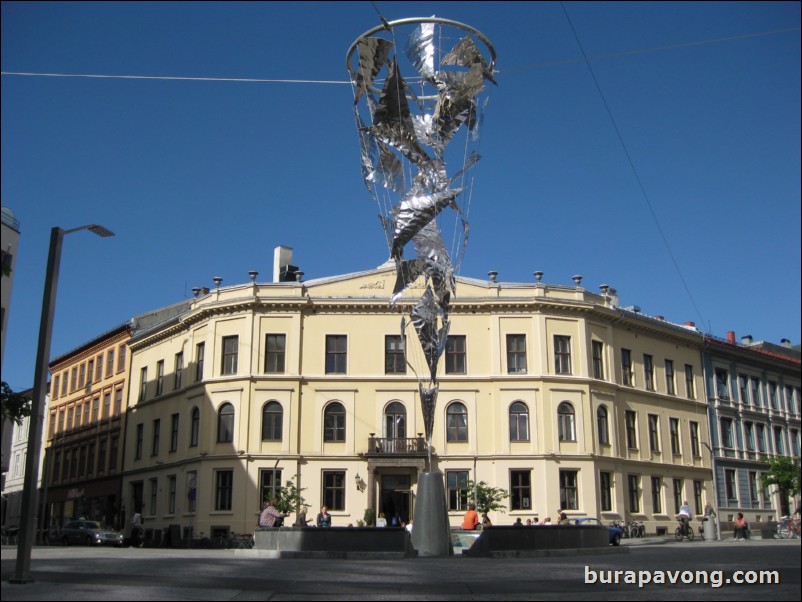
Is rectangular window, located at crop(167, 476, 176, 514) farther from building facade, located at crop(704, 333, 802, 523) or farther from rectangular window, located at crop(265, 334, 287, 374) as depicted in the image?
building facade, located at crop(704, 333, 802, 523)

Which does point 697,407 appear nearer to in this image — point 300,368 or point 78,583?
point 300,368

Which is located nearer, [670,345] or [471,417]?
[471,417]

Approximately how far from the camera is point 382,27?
2038cm

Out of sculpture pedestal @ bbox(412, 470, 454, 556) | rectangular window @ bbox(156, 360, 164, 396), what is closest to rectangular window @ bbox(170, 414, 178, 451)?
rectangular window @ bbox(156, 360, 164, 396)

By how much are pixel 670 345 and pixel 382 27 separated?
3256cm

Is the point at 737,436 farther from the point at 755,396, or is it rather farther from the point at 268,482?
the point at 268,482

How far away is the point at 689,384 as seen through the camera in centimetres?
4888

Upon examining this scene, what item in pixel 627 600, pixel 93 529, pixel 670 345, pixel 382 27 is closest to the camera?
pixel 627 600

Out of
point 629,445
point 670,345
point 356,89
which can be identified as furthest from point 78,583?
point 670,345

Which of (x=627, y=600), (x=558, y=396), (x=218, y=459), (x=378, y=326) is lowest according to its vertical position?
(x=627, y=600)

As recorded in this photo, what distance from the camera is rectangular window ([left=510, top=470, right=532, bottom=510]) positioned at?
39.6m

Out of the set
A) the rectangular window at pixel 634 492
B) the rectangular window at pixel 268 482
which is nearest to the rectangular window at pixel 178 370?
the rectangular window at pixel 268 482

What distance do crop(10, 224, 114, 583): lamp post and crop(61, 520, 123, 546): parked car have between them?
3039cm

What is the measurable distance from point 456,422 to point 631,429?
31.4 ft
